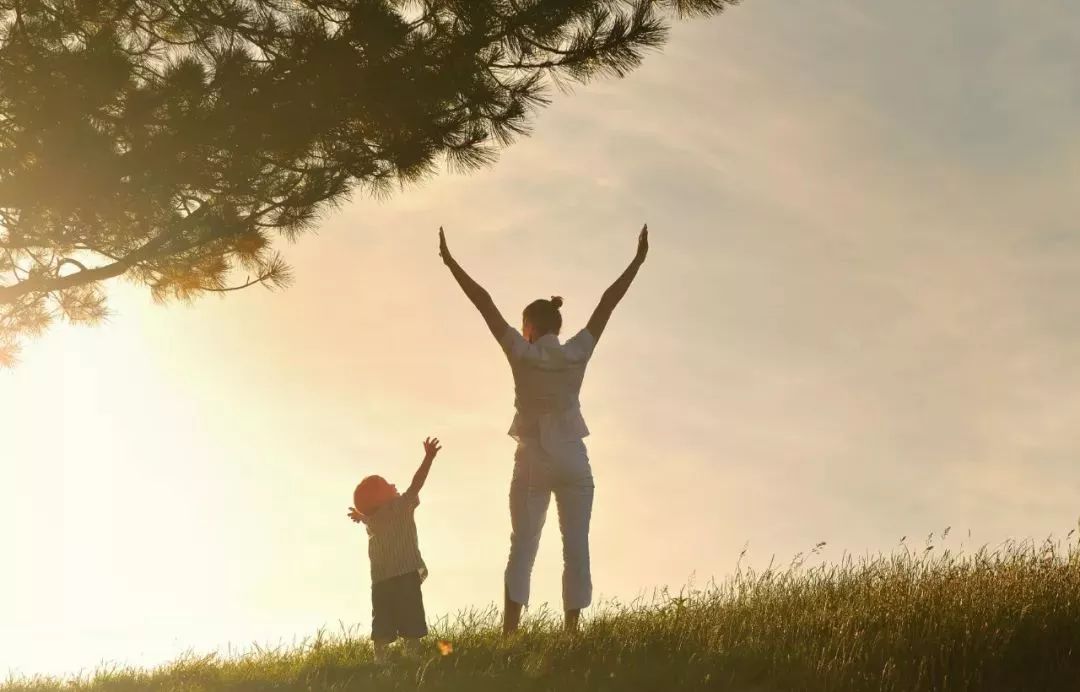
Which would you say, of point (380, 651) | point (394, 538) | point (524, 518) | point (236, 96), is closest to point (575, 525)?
point (524, 518)

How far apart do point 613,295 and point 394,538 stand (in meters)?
2.12

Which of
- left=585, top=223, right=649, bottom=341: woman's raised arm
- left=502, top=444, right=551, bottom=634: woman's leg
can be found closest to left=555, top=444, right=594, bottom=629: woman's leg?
left=502, top=444, right=551, bottom=634: woman's leg

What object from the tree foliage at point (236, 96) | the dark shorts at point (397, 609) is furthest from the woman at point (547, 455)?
the tree foliage at point (236, 96)

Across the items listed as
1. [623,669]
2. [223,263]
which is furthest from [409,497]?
[223,263]

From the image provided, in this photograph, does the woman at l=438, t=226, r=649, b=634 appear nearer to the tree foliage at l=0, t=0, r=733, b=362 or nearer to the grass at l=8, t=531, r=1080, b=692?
the grass at l=8, t=531, r=1080, b=692

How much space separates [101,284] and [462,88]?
21.1ft

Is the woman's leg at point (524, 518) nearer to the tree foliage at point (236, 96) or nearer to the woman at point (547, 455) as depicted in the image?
the woman at point (547, 455)

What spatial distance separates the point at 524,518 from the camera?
23.2 feet

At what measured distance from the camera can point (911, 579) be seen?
841 cm

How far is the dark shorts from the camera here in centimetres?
727

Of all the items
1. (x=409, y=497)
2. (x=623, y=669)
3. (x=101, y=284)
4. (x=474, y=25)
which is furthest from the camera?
(x=101, y=284)

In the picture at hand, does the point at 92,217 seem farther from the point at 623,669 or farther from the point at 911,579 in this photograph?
the point at 911,579

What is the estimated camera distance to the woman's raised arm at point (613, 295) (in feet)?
24.2

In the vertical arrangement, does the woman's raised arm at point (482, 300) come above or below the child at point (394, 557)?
above
